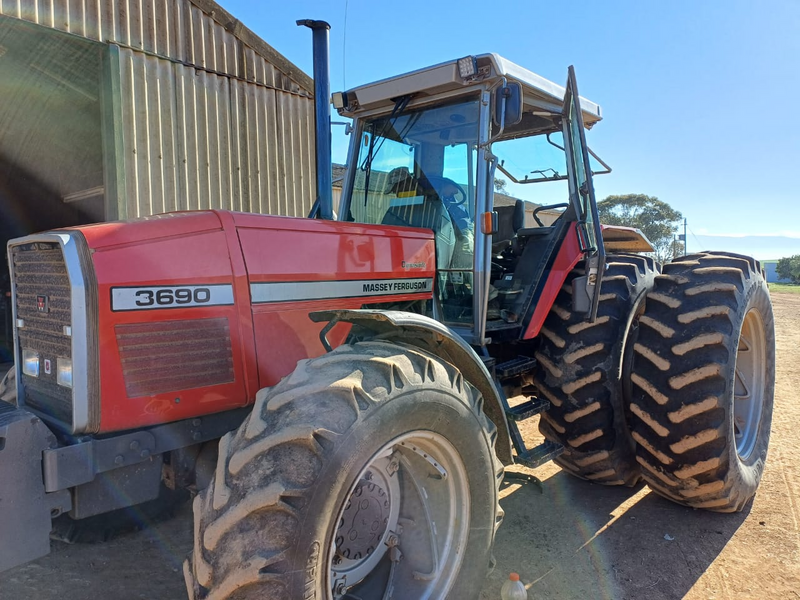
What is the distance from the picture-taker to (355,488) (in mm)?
2158

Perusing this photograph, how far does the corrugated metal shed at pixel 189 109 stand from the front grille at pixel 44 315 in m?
4.56

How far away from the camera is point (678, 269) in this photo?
3777 millimetres

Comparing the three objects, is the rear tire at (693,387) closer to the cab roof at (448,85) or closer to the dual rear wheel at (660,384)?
the dual rear wheel at (660,384)

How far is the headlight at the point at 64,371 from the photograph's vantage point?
83.0 inches

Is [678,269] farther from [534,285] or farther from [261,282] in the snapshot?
[261,282]

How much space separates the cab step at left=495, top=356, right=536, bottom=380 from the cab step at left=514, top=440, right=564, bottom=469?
1.45ft

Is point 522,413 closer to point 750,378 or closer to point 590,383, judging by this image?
point 590,383

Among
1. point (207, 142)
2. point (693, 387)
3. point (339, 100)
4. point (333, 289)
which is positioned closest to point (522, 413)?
point (693, 387)

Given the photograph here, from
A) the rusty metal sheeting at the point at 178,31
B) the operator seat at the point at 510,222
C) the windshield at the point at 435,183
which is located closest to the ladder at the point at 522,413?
the windshield at the point at 435,183

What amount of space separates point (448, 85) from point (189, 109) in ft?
16.8

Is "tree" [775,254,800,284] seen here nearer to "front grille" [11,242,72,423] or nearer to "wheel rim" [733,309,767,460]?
"wheel rim" [733,309,767,460]

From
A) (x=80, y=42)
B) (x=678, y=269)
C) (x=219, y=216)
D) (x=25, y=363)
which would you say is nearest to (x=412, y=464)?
(x=219, y=216)

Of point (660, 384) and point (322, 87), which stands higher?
point (322, 87)

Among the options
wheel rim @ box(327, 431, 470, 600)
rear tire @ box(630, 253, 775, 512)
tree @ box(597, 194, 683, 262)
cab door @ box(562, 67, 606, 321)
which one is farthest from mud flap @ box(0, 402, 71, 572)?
tree @ box(597, 194, 683, 262)
